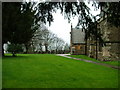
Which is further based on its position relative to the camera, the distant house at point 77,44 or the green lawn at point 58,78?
the distant house at point 77,44

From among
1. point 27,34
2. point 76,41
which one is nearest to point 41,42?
point 76,41

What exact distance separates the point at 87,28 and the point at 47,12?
1390 millimetres

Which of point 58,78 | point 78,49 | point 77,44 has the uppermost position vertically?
point 77,44

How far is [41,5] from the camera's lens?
18.1ft

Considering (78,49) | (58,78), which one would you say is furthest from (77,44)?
(58,78)

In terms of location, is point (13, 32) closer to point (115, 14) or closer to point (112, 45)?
point (112, 45)

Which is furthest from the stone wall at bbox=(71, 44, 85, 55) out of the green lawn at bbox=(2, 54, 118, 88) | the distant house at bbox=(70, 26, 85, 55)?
the green lawn at bbox=(2, 54, 118, 88)

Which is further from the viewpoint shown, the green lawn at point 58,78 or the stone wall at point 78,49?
the stone wall at point 78,49

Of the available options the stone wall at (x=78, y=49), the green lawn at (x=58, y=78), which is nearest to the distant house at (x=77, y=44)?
the stone wall at (x=78, y=49)

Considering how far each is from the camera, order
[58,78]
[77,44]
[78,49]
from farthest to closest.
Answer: [77,44]
[78,49]
[58,78]

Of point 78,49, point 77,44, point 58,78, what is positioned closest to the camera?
point 58,78

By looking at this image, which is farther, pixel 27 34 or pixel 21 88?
pixel 27 34

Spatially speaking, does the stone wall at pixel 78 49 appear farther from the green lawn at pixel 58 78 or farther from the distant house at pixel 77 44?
the green lawn at pixel 58 78

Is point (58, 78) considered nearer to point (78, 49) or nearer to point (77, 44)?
point (78, 49)
